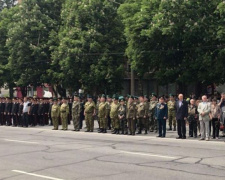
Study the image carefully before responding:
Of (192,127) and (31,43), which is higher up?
(31,43)

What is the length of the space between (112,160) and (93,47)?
21.0 metres

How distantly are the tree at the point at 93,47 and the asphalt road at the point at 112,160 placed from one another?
1664 centimetres

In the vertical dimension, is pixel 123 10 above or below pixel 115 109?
above

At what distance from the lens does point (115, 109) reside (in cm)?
2159

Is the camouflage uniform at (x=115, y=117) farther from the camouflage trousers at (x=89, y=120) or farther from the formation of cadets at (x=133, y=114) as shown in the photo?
the camouflage trousers at (x=89, y=120)

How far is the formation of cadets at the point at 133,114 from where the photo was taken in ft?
60.5

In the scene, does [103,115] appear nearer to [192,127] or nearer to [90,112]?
[90,112]

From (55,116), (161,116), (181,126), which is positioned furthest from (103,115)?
(181,126)

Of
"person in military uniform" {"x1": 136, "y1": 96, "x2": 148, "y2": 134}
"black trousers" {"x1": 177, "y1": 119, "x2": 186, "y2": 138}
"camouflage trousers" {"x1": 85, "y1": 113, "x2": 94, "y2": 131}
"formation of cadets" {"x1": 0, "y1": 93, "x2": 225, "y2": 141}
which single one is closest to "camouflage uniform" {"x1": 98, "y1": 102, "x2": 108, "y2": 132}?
"formation of cadets" {"x1": 0, "y1": 93, "x2": 225, "y2": 141}

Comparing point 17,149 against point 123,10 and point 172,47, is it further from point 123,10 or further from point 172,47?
point 123,10

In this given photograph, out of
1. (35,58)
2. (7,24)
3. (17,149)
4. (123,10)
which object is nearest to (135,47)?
(123,10)

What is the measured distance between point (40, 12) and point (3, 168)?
28.9m

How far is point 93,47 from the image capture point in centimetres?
3244

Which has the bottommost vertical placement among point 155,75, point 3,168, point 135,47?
point 3,168
